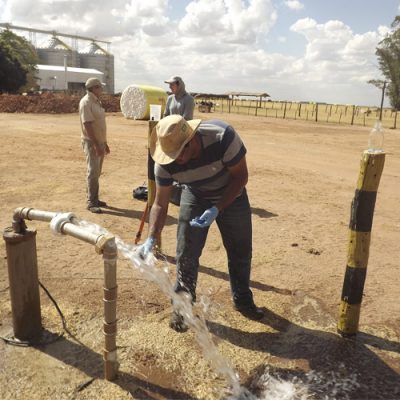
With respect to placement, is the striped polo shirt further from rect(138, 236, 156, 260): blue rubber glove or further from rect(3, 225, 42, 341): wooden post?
rect(3, 225, 42, 341): wooden post

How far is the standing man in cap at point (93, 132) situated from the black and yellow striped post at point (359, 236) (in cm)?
390

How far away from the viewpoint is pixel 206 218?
2930 millimetres

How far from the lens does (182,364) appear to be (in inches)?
114

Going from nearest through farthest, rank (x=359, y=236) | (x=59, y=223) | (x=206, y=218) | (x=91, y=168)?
(x=59, y=223), (x=206, y=218), (x=359, y=236), (x=91, y=168)

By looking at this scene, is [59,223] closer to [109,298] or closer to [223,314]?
[109,298]

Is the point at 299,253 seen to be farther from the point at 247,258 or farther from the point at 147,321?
the point at 147,321

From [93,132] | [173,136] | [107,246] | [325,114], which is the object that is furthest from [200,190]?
[325,114]

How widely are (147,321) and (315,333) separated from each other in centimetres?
128

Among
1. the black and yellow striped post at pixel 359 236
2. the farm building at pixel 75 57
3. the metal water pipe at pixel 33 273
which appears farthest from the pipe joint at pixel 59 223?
the farm building at pixel 75 57

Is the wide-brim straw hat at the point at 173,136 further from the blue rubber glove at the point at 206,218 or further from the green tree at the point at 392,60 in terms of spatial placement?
the green tree at the point at 392,60

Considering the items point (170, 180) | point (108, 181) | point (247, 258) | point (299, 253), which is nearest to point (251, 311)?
point (247, 258)

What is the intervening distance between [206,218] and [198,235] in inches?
10.3

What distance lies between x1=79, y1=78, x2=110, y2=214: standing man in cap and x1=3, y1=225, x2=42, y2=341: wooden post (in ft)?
10.2

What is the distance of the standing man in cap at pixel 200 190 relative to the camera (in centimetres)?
281
